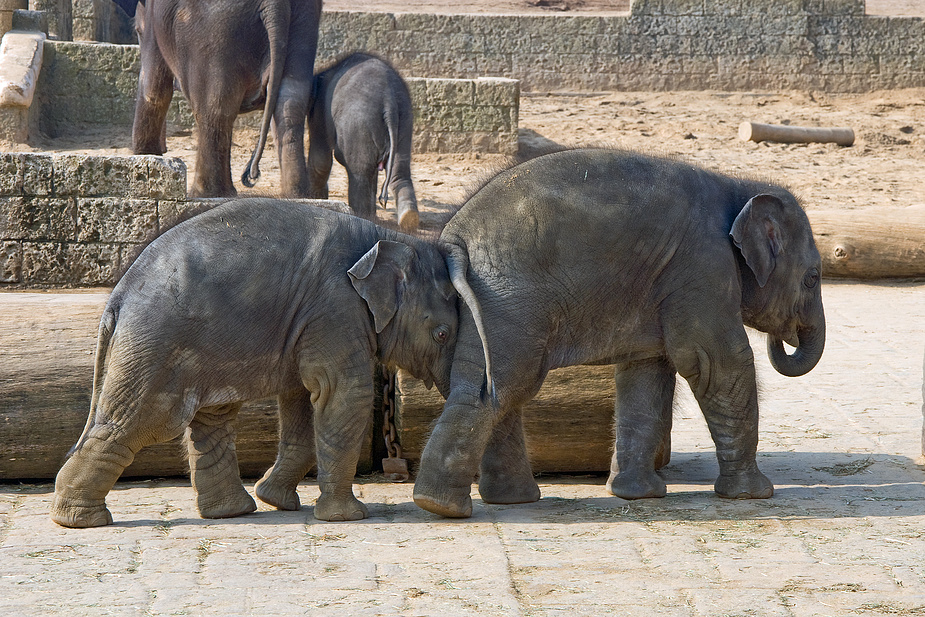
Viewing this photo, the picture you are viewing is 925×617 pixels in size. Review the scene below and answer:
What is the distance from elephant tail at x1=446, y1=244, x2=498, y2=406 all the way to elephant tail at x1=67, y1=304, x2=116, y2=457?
1302 mm

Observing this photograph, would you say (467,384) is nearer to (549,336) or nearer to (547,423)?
(549,336)

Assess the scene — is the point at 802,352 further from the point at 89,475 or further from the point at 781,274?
the point at 89,475

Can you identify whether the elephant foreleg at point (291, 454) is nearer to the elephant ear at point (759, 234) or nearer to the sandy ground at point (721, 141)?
the elephant ear at point (759, 234)

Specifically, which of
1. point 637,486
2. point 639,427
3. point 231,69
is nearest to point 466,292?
point 639,427

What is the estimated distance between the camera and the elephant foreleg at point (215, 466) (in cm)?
468

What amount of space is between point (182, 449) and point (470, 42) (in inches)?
552

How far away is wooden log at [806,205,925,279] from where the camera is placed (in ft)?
35.4

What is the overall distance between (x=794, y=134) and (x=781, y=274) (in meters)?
11.2

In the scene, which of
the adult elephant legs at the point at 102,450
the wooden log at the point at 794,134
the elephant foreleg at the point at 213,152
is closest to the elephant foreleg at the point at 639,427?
the adult elephant legs at the point at 102,450

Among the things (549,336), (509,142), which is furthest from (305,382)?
(509,142)

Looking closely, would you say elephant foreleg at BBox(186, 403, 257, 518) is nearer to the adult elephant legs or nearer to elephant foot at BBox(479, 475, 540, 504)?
the adult elephant legs

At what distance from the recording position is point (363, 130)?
9836 millimetres

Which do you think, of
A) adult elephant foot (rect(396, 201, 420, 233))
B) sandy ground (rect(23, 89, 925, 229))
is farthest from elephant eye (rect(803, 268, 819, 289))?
sandy ground (rect(23, 89, 925, 229))

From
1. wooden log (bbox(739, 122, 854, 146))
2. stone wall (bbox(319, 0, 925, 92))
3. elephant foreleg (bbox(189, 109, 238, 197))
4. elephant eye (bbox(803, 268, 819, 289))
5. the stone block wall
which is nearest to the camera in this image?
elephant eye (bbox(803, 268, 819, 289))
